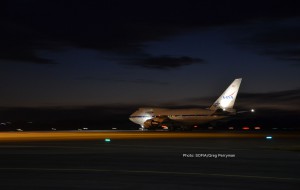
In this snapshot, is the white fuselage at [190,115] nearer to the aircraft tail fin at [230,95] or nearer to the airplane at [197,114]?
the airplane at [197,114]

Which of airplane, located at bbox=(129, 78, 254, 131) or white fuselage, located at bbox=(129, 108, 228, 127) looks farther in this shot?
white fuselage, located at bbox=(129, 108, 228, 127)

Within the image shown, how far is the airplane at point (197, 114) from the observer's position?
110181 millimetres

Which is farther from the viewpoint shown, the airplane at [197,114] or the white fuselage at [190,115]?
the white fuselage at [190,115]

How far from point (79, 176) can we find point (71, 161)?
7044mm

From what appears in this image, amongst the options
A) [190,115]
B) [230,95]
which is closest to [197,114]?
[190,115]

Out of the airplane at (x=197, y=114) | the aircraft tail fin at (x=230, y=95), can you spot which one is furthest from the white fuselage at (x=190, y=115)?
the aircraft tail fin at (x=230, y=95)

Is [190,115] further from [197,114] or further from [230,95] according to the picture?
[230,95]

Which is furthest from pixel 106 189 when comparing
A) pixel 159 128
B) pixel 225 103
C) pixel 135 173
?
pixel 159 128

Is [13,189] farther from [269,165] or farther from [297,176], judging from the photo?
[269,165]

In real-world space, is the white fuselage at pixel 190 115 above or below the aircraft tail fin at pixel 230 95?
below

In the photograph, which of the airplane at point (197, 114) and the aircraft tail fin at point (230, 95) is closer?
the airplane at point (197, 114)

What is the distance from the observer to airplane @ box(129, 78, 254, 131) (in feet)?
361

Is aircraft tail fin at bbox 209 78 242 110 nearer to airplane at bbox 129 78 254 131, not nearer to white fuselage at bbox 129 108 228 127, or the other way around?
airplane at bbox 129 78 254 131

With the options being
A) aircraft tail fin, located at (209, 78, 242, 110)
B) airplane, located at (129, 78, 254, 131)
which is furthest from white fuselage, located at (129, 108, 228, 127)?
aircraft tail fin, located at (209, 78, 242, 110)
